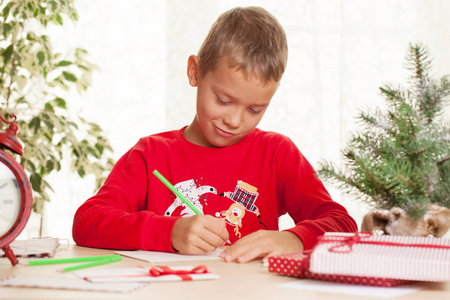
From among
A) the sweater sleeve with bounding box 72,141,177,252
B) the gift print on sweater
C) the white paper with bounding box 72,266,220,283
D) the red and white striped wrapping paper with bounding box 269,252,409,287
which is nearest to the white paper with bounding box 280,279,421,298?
the red and white striped wrapping paper with bounding box 269,252,409,287

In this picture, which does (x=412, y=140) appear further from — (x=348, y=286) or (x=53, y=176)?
(x=53, y=176)

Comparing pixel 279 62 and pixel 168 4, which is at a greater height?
pixel 168 4

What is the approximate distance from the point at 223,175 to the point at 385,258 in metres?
0.84

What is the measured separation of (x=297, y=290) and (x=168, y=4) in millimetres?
2687

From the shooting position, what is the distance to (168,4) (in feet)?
10.4

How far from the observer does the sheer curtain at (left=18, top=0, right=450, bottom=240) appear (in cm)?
276

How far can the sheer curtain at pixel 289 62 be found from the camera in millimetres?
2762

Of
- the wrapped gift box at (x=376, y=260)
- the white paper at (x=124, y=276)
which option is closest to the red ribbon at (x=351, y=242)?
the wrapped gift box at (x=376, y=260)

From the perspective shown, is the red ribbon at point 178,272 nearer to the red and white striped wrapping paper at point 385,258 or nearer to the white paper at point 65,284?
the white paper at point 65,284

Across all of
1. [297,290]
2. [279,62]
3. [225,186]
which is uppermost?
[279,62]

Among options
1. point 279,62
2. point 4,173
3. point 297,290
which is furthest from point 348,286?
point 279,62

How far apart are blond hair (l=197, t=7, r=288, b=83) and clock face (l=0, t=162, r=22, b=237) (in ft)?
1.99

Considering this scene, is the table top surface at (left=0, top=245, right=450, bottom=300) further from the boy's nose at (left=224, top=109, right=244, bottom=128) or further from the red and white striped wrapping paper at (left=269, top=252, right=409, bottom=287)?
the boy's nose at (left=224, top=109, right=244, bottom=128)

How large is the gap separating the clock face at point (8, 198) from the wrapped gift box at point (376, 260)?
1.46 ft
